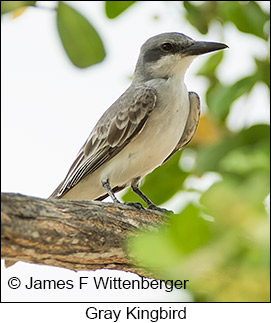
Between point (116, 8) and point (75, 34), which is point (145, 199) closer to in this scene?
point (116, 8)

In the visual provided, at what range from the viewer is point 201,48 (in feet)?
17.7

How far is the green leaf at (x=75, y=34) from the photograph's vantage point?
3.44 meters

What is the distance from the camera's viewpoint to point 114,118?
5496mm

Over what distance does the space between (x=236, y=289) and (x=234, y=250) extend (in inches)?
3.3

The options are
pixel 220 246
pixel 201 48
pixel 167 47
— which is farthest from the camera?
pixel 167 47

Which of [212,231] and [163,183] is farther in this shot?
[163,183]

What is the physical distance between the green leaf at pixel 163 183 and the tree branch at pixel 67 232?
0.22m

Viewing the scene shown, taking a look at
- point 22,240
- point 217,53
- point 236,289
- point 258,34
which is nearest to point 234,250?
point 236,289

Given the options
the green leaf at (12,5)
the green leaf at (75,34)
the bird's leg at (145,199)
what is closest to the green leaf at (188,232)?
the green leaf at (75,34)

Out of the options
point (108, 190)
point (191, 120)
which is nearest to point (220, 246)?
point (108, 190)

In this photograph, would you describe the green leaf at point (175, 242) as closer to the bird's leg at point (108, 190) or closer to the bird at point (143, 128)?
the bird at point (143, 128)

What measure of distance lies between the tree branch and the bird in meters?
1.07

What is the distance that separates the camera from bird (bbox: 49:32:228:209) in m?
5.28

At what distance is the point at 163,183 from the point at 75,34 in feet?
4.50
